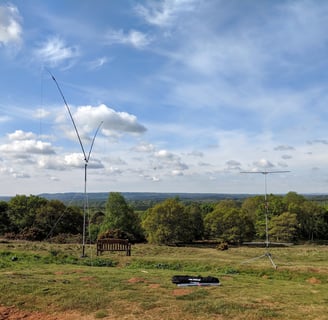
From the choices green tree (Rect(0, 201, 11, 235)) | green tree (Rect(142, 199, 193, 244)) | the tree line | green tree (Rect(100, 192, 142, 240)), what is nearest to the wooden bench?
the tree line

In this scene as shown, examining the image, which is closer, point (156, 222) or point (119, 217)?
point (156, 222)

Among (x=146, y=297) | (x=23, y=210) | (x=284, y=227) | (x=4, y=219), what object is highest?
(x=23, y=210)

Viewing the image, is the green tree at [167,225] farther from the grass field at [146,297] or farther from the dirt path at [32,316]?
the dirt path at [32,316]

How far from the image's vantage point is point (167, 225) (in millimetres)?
57344

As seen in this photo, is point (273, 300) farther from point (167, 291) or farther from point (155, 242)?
point (155, 242)

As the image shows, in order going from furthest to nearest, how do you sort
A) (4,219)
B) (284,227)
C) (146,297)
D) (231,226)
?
1. (284,227)
2. (231,226)
3. (4,219)
4. (146,297)

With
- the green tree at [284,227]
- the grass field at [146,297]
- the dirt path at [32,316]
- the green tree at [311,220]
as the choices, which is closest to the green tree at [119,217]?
the green tree at [284,227]

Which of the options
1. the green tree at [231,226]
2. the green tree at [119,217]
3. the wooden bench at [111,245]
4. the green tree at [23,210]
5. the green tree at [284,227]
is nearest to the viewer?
the wooden bench at [111,245]

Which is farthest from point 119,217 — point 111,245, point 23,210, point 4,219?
point 111,245

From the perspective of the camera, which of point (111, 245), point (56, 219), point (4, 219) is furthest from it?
point (4, 219)

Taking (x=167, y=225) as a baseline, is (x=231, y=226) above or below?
below

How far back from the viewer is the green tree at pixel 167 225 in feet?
186

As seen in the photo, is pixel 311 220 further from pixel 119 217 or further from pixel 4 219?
pixel 4 219

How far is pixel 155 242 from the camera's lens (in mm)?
56438
